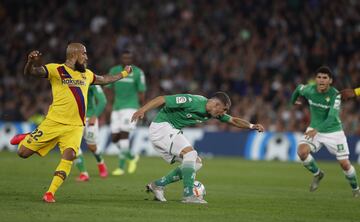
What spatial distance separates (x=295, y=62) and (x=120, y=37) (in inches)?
340

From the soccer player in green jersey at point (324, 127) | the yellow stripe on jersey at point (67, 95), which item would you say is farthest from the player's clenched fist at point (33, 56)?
the soccer player in green jersey at point (324, 127)

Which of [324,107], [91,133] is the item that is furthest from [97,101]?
[324,107]

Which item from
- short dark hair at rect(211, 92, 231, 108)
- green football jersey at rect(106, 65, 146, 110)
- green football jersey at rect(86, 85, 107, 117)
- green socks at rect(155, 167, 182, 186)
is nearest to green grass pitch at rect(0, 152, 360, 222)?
green socks at rect(155, 167, 182, 186)

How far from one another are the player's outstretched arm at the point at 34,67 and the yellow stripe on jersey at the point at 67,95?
0.32 metres

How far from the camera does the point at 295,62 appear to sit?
31.8 m

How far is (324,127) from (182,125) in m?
4.06

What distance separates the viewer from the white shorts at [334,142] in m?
16.8

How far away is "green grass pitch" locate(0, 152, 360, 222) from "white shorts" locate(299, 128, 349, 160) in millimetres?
877

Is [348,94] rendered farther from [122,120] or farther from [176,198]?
[122,120]

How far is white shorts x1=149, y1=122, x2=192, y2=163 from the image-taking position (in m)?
13.9

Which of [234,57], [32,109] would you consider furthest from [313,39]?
[32,109]

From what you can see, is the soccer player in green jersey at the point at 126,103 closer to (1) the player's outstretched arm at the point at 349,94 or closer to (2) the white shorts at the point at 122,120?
(2) the white shorts at the point at 122,120

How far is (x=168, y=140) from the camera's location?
1397cm

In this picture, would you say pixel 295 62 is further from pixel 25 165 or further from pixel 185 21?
pixel 25 165
